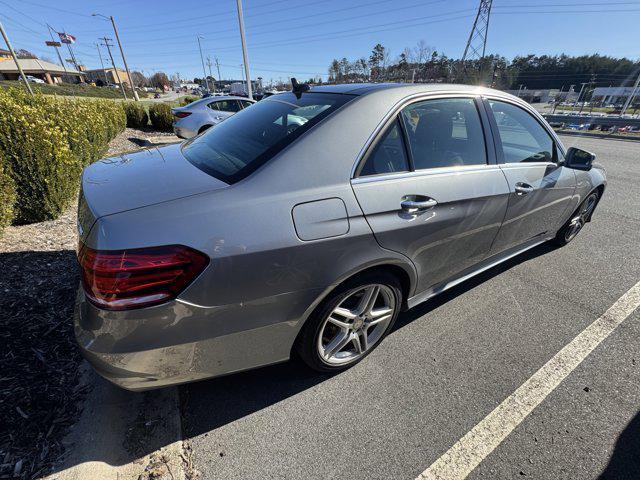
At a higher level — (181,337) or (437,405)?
(181,337)

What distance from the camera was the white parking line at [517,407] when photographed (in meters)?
1.68

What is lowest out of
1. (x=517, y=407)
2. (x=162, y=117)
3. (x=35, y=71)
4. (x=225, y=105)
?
(x=162, y=117)

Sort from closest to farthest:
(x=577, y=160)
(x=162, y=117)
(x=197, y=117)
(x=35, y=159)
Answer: (x=577, y=160), (x=35, y=159), (x=197, y=117), (x=162, y=117)

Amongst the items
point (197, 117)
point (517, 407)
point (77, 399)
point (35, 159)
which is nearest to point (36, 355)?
point (77, 399)

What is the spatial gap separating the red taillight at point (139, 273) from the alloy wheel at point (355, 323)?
2.85 ft

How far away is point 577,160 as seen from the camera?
310cm

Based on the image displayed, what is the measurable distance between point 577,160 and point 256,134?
9.92 feet

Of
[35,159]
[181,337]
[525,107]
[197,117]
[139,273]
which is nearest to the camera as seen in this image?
[139,273]

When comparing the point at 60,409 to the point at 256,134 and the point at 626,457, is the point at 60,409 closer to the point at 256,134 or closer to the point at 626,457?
the point at 256,134

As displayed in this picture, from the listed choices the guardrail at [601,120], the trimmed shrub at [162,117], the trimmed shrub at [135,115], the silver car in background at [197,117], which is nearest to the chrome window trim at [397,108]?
the silver car in background at [197,117]

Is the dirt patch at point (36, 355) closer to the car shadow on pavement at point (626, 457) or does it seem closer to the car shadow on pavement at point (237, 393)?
the car shadow on pavement at point (237, 393)

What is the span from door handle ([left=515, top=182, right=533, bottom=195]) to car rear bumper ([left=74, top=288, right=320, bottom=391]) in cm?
191

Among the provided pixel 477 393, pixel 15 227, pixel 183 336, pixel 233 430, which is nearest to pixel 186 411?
pixel 233 430

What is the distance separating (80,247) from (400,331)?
216cm
